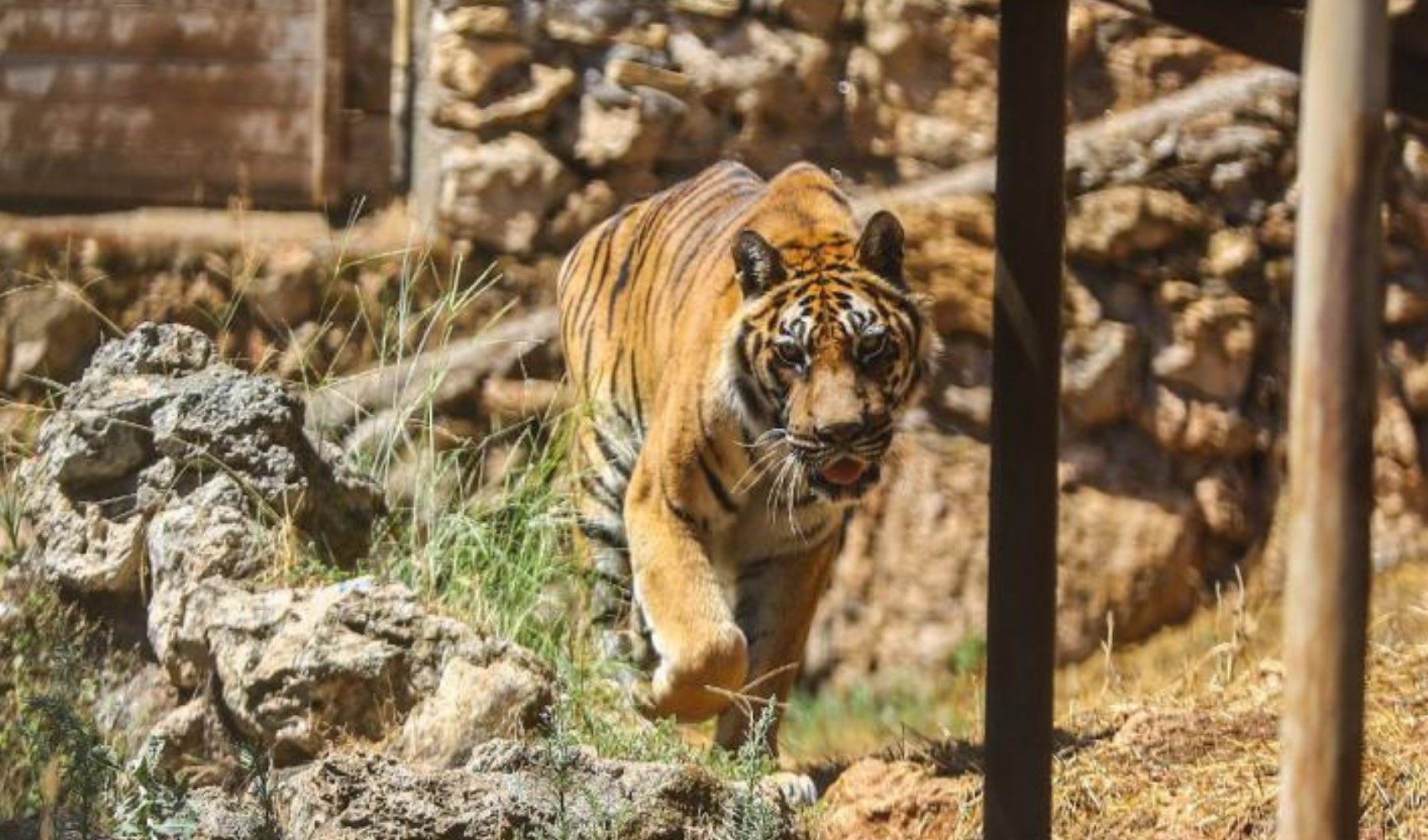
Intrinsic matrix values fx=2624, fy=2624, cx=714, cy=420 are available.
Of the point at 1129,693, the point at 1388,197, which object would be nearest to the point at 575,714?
the point at 1129,693

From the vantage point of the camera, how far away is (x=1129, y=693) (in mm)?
7605

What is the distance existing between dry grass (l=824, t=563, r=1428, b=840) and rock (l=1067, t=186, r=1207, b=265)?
2133 millimetres

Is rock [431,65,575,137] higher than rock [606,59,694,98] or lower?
lower

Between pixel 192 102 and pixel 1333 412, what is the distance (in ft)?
19.8

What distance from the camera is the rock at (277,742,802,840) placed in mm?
4469

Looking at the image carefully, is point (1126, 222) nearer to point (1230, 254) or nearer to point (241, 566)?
point (1230, 254)

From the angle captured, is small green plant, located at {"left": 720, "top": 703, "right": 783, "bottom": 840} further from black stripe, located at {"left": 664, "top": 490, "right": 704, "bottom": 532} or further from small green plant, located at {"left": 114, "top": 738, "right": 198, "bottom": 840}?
black stripe, located at {"left": 664, "top": 490, "right": 704, "bottom": 532}

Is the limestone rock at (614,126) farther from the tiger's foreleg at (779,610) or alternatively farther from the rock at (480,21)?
the tiger's foreleg at (779,610)

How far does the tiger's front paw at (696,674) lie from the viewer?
6562 millimetres

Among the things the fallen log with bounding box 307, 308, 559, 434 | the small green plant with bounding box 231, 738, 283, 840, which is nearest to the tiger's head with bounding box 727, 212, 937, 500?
Answer: the fallen log with bounding box 307, 308, 559, 434

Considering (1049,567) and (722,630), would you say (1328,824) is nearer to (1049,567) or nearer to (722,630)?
(1049,567)

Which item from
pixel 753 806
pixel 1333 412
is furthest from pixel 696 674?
pixel 1333 412

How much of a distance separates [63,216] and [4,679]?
3.35 m

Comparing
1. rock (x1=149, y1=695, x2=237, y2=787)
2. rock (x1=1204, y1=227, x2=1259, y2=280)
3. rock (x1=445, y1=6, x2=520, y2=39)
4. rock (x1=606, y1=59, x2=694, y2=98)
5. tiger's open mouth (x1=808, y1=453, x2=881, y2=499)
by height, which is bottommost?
rock (x1=149, y1=695, x2=237, y2=787)
